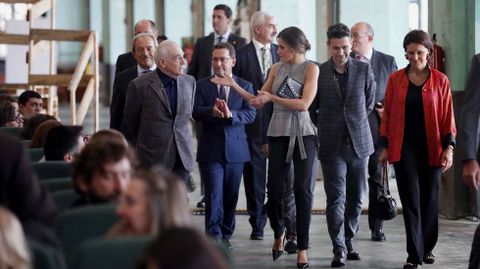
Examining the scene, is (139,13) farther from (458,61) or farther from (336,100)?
(336,100)

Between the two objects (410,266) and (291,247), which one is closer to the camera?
(410,266)

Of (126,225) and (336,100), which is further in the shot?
(336,100)

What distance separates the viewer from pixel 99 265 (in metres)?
4.25

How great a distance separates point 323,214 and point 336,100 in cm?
332

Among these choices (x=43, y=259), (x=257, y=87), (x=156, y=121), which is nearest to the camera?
(x=43, y=259)

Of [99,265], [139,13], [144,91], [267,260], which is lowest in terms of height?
[267,260]

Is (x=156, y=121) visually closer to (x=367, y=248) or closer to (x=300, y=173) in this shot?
(x=300, y=173)

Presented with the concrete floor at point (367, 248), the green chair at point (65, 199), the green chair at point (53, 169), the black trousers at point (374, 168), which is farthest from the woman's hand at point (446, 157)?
the green chair at point (65, 199)

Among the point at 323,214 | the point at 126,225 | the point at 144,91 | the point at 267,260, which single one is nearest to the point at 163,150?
the point at 144,91

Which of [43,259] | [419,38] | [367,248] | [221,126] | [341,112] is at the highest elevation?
[419,38]

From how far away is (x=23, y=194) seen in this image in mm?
5555

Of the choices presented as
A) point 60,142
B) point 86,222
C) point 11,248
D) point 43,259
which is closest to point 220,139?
point 60,142

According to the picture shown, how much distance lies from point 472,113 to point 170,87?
2.74 metres

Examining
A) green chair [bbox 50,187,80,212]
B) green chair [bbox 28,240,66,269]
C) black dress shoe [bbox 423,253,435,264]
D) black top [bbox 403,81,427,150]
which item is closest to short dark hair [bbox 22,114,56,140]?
black top [bbox 403,81,427,150]
